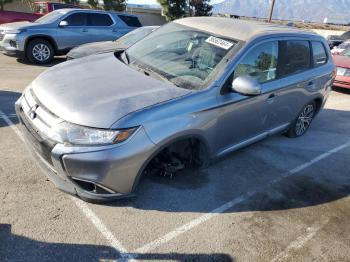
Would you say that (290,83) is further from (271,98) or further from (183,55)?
(183,55)

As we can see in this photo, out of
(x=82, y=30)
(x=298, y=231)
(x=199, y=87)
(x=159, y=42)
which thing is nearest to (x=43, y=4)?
(x=82, y=30)

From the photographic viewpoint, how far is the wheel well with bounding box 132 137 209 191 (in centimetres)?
374

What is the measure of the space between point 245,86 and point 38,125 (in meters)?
2.10

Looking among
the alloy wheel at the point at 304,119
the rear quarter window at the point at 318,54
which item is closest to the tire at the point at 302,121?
the alloy wheel at the point at 304,119

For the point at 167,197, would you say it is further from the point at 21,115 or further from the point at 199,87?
the point at 21,115

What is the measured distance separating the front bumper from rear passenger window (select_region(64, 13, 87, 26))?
311 inches

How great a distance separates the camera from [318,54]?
567cm

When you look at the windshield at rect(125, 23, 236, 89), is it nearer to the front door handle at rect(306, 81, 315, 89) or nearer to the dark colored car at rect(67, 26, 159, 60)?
the front door handle at rect(306, 81, 315, 89)

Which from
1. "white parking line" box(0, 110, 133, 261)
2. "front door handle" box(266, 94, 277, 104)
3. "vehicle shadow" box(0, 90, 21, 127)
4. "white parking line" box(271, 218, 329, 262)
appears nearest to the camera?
"white parking line" box(0, 110, 133, 261)

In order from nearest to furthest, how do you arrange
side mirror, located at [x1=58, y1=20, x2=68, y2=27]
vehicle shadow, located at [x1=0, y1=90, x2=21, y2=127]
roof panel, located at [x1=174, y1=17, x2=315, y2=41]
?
1. roof panel, located at [x1=174, y1=17, x2=315, y2=41]
2. vehicle shadow, located at [x1=0, y1=90, x2=21, y2=127]
3. side mirror, located at [x1=58, y1=20, x2=68, y2=27]

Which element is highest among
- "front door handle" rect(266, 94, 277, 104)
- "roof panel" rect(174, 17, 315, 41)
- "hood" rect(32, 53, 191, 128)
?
"roof panel" rect(174, 17, 315, 41)

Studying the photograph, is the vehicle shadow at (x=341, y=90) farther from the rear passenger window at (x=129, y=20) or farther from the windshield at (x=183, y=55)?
the windshield at (x=183, y=55)

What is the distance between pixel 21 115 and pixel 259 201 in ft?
9.03

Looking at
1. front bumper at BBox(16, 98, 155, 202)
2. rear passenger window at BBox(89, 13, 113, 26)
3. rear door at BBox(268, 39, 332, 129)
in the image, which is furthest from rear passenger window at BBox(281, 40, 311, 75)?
rear passenger window at BBox(89, 13, 113, 26)
